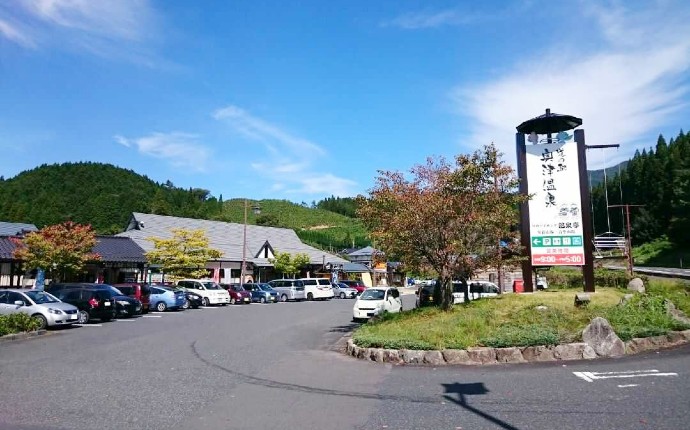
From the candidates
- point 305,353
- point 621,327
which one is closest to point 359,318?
point 305,353

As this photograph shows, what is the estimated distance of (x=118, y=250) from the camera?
3897 cm

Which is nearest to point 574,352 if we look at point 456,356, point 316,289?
point 456,356

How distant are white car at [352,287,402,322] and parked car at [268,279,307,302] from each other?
20.8 metres

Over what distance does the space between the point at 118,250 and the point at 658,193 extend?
70.5 m

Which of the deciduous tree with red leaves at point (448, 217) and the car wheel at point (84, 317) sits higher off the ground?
the deciduous tree with red leaves at point (448, 217)

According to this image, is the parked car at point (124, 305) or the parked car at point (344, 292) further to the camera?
the parked car at point (344, 292)

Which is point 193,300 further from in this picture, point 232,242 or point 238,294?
point 232,242

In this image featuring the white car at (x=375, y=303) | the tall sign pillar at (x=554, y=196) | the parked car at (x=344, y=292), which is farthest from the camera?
the parked car at (x=344, y=292)

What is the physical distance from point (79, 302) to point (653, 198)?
7830 cm

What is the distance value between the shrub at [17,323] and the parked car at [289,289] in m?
25.4

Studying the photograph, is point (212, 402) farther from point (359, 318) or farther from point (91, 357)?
point (359, 318)

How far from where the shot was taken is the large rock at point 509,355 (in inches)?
429

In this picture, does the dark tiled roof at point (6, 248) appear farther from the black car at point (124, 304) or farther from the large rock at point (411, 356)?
the large rock at point (411, 356)

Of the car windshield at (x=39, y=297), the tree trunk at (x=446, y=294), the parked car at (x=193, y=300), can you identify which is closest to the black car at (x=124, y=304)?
the car windshield at (x=39, y=297)
